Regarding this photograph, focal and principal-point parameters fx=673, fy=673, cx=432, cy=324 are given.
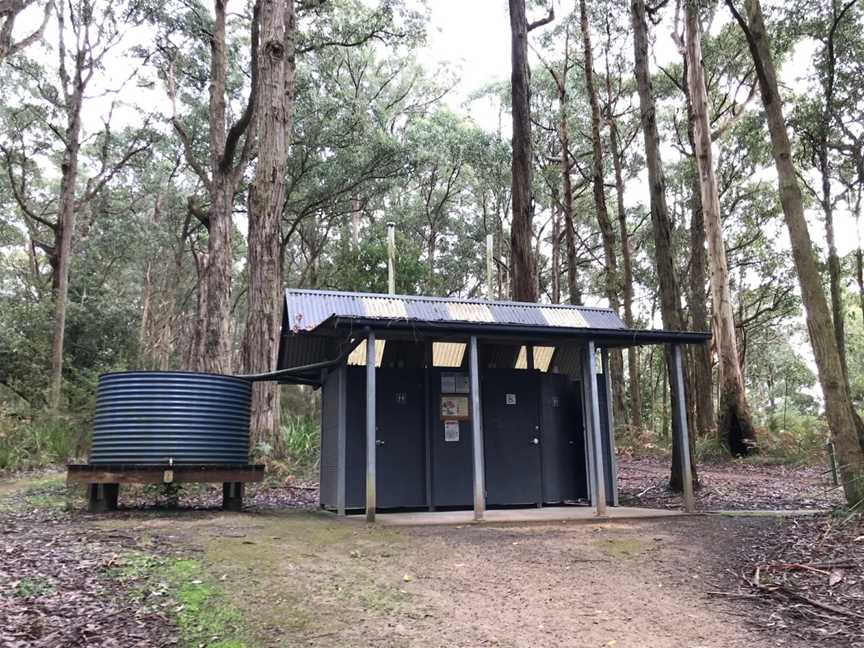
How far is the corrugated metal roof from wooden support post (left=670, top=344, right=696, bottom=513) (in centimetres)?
97

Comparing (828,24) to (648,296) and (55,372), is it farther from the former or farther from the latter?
(55,372)

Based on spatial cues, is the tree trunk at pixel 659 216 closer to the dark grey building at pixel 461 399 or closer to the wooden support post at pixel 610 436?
the wooden support post at pixel 610 436

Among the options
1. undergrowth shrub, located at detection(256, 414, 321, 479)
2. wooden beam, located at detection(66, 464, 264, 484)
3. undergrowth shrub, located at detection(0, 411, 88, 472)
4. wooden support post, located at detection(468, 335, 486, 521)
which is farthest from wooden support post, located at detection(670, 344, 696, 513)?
undergrowth shrub, located at detection(0, 411, 88, 472)

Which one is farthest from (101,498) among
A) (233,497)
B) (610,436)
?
(610,436)

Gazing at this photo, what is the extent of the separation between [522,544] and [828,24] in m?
15.4

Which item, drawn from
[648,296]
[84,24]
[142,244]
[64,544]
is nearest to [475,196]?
[648,296]

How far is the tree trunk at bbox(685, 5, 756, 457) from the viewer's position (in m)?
15.5

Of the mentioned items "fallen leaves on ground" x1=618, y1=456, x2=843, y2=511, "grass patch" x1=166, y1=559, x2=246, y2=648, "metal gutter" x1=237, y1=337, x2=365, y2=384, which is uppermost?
"metal gutter" x1=237, y1=337, x2=365, y2=384

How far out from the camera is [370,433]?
747cm

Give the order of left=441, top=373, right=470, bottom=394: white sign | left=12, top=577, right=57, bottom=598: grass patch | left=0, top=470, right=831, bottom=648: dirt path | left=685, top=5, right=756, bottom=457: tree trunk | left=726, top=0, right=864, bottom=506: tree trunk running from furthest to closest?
1. left=685, top=5, right=756, bottom=457: tree trunk
2. left=441, top=373, right=470, bottom=394: white sign
3. left=726, top=0, right=864, bottom=506: tree trunk
4. left=12, top=577, right=57, bottom=598: grass patch
5. left=0, top=470, right=831, bottom=648: dirt path

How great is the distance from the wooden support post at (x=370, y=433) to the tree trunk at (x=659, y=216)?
4.39m

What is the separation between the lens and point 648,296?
3200 centimetres

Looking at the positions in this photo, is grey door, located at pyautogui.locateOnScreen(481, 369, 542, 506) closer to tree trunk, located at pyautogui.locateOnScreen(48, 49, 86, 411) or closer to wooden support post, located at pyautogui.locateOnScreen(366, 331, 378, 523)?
wooden support post, located at pyautogui.locateOnScreen(366, 331, 378, 523)

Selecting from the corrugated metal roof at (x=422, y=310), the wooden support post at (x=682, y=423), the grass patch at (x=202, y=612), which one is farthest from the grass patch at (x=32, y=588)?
the wooden support post at (x=682, y=423)
